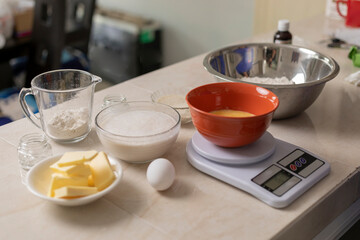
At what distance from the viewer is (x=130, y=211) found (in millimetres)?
886

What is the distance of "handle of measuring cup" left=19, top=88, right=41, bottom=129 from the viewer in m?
1.11

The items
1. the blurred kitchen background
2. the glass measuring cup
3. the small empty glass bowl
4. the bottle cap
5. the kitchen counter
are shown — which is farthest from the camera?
the blurred kitchen background

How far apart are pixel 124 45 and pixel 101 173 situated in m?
2.87

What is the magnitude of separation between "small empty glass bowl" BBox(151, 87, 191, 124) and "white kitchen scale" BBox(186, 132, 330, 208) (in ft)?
0.50

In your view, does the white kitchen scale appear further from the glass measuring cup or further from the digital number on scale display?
the glass measuring cup

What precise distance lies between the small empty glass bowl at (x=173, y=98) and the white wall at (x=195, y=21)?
188 centimetres

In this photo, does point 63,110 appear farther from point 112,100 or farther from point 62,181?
point 62,181

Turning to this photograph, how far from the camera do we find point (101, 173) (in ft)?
2.92

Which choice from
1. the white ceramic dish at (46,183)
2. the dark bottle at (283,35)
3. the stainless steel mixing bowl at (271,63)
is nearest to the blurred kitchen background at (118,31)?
the dark bottle at (283,35)

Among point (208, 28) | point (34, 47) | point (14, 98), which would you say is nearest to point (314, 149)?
point (14, 98)

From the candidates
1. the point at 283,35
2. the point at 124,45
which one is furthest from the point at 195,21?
the point at 283,35

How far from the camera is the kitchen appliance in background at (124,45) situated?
3609mm

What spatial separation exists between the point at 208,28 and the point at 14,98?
1.60 metres

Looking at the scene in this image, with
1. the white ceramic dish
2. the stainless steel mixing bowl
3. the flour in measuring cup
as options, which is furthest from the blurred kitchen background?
the white ceramic dish
